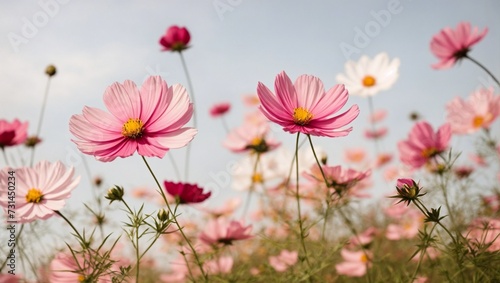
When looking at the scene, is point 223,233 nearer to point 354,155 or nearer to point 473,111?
point 473,111

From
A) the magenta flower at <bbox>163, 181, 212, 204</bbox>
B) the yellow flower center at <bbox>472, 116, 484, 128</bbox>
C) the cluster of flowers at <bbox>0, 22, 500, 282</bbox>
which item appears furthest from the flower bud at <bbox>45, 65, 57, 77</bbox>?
the yellow flower center at <bbox>472, 116, 484, 128</bbox>

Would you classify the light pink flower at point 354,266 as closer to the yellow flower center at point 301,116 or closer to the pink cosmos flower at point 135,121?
the yellow flower center at point 301,116

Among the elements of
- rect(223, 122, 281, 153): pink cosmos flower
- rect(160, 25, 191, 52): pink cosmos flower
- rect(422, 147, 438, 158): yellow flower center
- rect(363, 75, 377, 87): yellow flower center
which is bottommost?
rect(422, 147, 438, 158): yellow flower center

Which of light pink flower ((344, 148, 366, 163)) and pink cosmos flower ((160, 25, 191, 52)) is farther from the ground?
light pink flower ((344, 148, 366, 163))

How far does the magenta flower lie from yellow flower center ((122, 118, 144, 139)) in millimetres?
312

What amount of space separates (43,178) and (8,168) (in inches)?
3.0

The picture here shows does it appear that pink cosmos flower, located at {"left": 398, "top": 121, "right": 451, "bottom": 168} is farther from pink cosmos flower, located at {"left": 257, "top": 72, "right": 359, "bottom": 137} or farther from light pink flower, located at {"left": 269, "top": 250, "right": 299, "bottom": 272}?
pink cosmos flower, located at {"left": 257, "top": 72, "right": 359, "bottom": 137}

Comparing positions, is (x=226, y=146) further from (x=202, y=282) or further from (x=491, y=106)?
(x=491, y=106)

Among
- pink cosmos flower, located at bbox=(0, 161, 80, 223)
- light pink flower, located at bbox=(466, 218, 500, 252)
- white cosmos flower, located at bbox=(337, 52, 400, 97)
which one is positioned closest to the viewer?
pink cosmos flower, located at bbox=(0, 161, 80, 223)

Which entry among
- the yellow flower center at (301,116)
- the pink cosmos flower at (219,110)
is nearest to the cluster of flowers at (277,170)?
the yellow flower center at (301,116)

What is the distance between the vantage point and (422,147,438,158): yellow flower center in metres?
1.37

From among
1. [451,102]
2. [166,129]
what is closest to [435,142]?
[451,102]

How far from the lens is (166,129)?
81 cm

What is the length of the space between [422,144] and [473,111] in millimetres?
402
